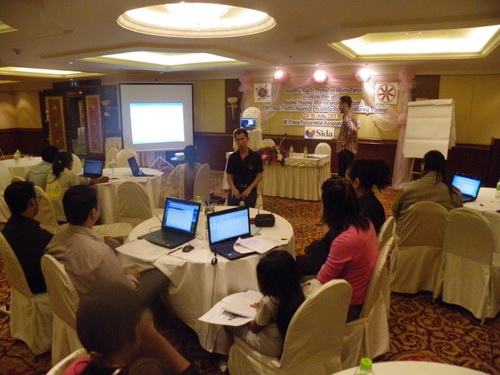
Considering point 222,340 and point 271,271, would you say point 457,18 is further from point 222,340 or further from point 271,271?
point 222,340

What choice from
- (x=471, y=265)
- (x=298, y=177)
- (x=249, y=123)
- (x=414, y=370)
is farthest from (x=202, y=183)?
(x=249, y=123)

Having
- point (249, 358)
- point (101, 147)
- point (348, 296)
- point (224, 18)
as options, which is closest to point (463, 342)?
point (348, 296)

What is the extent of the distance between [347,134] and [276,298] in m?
4.78

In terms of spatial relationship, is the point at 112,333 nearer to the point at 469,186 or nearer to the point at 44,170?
the point at 469,186

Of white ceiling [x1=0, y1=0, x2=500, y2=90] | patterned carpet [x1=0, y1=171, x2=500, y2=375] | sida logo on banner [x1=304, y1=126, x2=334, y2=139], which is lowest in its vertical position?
patterned carpet [x1=0, y1=171, x2=500, y2=375]

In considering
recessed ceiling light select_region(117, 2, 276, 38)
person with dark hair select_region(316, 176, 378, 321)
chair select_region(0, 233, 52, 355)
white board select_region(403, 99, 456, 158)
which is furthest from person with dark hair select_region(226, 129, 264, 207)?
white board select_region(403, 99, 456, 158)

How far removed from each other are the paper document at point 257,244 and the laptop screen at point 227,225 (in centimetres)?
8

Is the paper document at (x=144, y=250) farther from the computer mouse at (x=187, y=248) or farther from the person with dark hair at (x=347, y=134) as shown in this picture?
the person with dark hair at (x=347, y=134)

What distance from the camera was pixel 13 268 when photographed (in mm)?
2441

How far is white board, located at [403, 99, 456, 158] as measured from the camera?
6504 mm

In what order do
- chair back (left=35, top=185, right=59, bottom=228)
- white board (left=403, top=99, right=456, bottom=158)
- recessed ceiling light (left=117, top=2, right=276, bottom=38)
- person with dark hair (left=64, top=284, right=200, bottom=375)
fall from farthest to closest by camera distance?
white board (left=403, top=99, right=456, bottom=158) → recessed ceiling light (left=117, top=2, right=276, bottom=38) → chair back (left=35, top=185, right=59, bottom=228) → person with dark hair (left=64, top=284, right=200, bottom=375)

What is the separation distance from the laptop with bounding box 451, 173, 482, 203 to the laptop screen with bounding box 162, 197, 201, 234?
282 centimetres

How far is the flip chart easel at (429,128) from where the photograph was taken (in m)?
6.50

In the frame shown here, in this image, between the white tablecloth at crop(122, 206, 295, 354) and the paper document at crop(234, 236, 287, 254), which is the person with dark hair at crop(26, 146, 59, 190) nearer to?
the white tablecloth at crop(122, 206, 295, 354)
